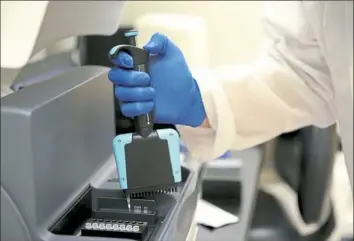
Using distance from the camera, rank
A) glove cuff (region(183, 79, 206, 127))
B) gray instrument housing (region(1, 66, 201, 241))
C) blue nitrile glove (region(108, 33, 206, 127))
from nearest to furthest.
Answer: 1. gray instrument housing (region(1, 66, 201, 241))
2. blue nitrile glove (region(108, 33, 206, 127))
3. glove cuff (region(183, 79, 206, 127))

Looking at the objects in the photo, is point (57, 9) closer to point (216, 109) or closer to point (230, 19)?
point (216, 109)

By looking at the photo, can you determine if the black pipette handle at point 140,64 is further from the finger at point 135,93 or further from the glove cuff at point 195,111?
the glove cuff at point 195,111

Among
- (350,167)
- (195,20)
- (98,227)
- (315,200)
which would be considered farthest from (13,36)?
(315,200)

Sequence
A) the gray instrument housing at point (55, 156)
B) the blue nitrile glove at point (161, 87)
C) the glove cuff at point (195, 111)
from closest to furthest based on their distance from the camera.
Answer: the gray instrument housing at point (55, 156) < the blue nitrile glove at point (161, 87) < the glove cuff at point (195, 111)

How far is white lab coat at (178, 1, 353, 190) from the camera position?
80cm

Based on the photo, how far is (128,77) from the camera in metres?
0.53

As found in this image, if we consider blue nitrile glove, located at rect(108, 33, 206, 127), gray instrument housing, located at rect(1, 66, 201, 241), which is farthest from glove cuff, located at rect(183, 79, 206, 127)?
gray instrument housing, located at rect(1, 66, 201, 241)

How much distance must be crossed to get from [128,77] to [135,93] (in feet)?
0.06

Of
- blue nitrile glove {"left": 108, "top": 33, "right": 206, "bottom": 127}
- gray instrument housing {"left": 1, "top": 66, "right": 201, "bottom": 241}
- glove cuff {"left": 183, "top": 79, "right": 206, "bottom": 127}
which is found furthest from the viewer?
glove cuff {"left": 183, "top": 79, "right": 206, "bottom": 127}

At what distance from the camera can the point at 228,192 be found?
0.92m

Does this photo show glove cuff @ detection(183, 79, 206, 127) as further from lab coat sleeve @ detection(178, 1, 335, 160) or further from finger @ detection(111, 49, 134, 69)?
finger @ detection(111, 49, 134, 69)

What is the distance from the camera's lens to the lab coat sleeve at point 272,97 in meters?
0.82

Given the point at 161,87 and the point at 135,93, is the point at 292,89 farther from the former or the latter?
the point at 135,93

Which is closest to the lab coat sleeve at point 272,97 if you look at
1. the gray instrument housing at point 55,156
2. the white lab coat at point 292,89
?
the white lab coat at point 292,89
